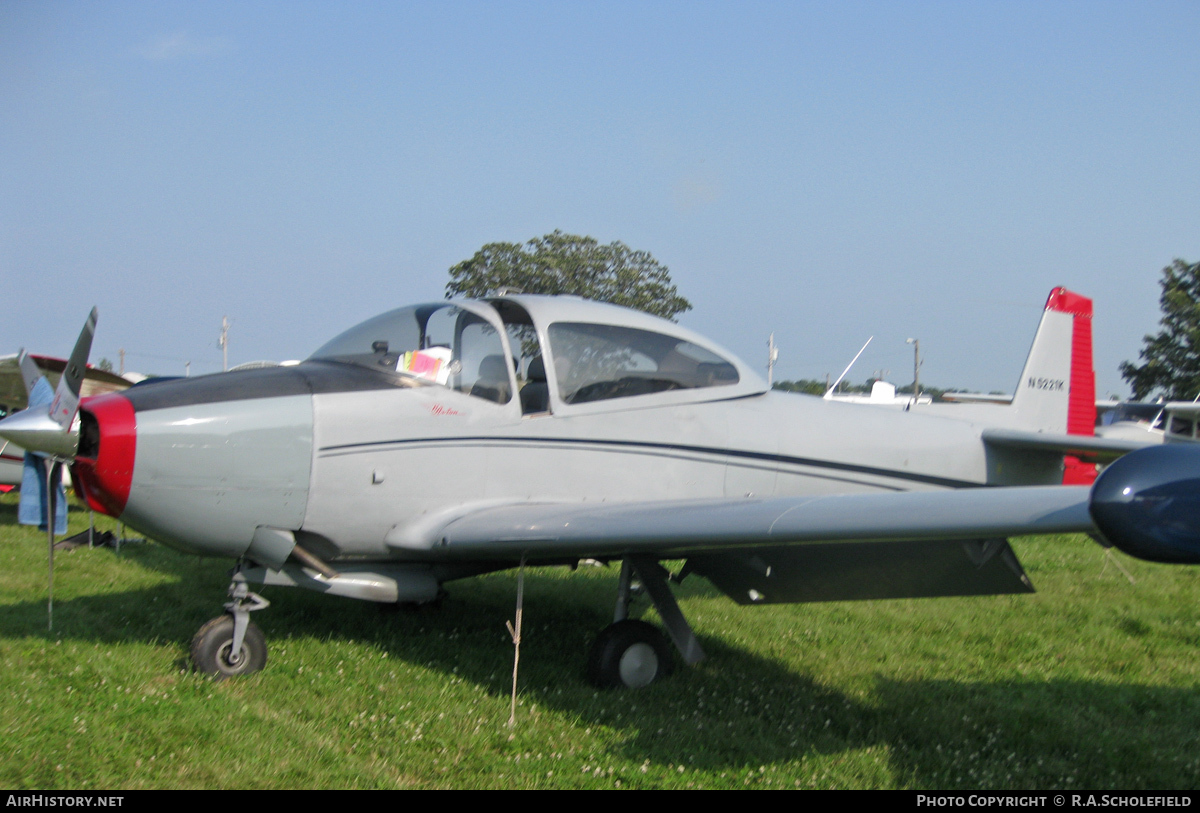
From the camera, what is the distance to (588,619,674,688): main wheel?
4.96m

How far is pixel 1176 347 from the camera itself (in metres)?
33.3

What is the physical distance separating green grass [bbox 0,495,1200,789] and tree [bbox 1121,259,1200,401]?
1214 inches

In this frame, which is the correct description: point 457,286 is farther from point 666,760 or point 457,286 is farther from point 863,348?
point 666,760

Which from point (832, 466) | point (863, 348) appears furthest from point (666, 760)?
point (863, 348)

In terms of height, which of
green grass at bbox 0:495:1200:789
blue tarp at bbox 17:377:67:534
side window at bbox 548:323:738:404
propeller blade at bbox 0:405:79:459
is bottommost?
green grass at bbox 0:495:1200:789

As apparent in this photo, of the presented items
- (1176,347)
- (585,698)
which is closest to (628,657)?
(585,698)

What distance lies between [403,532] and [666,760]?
1.89m

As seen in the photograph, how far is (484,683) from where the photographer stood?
16.3 feet

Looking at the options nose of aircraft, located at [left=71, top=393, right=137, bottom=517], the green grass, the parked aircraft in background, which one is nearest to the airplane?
nose of aircraft, located at [left=71, top=393, right=137, bottom=517]

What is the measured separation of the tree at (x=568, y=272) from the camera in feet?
77.2

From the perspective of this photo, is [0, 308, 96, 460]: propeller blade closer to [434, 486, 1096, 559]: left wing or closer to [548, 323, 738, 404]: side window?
[434, 486, 1096, 559]: left wing

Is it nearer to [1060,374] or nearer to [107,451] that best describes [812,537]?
[107,451]

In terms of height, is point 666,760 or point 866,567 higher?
point 866,567

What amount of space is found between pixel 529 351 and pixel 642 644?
1.90 metres
